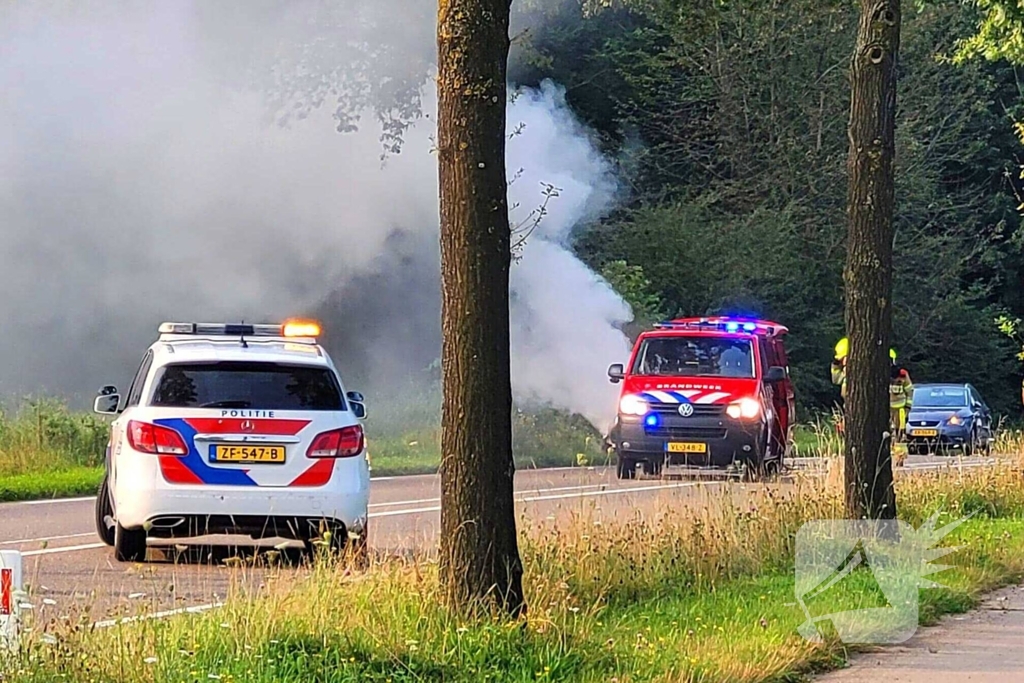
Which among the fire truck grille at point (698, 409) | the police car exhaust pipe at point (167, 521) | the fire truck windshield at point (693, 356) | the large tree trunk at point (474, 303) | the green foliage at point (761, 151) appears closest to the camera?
the large tree trunk at point (474, 303)

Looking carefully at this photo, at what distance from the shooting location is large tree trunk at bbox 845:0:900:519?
13.5 meters

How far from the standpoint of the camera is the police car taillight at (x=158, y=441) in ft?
42.8

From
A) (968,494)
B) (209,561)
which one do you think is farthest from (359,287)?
(209,561)

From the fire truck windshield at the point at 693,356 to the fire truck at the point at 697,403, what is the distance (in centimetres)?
1

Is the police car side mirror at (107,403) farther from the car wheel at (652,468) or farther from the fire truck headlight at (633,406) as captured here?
the car wheel at (652,468)

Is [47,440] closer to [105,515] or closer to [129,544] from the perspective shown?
[105,515]

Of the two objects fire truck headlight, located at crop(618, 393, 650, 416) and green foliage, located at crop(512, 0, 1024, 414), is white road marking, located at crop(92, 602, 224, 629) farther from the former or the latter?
green foliage, located at crop(512, 0, 1024, 414)

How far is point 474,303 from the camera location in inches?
343

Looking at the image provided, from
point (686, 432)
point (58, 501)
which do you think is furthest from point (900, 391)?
point (58, 501)

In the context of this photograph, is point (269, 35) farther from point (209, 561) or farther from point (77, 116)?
point (209, 561)

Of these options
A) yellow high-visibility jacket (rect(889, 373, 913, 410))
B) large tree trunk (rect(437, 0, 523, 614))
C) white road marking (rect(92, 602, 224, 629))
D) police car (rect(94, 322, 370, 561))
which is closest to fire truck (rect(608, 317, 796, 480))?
yellow high-visibility jacket (rect(889, 373, 913, 410))

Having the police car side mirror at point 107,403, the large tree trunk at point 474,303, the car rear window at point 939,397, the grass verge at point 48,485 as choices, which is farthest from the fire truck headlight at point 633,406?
the car rear window at point 939,397

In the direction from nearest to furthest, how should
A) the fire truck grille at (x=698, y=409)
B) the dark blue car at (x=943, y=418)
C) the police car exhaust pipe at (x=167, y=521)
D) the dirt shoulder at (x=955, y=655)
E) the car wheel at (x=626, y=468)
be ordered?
the dirt shoulder at (x=955, y=655) → the police car exhaust pipe at (x=167, y=521) → the car wheel at (x=626, y=468) → the fire truck grille at (x=698, y=409) → the dark blue car at (x=943, y=418)

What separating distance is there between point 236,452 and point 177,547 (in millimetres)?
1176
